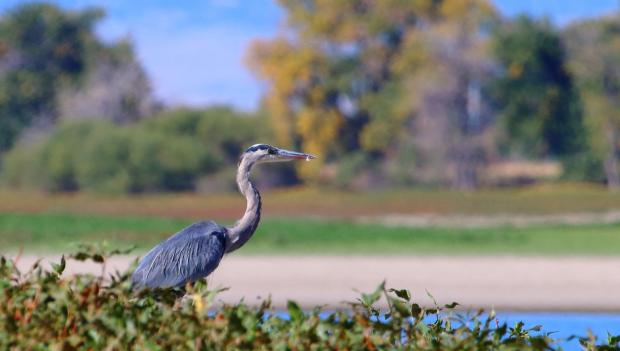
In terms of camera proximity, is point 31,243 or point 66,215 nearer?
point 31,243

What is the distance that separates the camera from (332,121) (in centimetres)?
5497

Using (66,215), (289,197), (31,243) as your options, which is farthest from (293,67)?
(31,243)

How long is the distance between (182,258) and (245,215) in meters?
0.87

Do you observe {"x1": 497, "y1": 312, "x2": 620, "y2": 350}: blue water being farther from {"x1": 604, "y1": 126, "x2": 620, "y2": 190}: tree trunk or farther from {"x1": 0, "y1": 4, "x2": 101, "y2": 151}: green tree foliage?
{"x1": 0, "y1": 4, "x2": 101, "y2": 151}: green tree foliage

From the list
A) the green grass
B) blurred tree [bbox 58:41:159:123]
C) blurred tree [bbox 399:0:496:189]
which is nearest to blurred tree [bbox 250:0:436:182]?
blurred tree [bbox 399:0:496:189]

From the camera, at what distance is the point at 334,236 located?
30859 mm

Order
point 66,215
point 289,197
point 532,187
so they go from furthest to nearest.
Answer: point 532,187 < point 289,197 < point 66,215

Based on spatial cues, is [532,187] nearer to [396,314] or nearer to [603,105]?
[603,105]

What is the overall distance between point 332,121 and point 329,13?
4575 mm

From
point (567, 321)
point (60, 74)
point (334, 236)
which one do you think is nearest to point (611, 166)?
point (334, 236)

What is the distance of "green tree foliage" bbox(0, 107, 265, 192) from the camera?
48250 millimetres

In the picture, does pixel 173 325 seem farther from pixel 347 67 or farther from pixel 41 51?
pixel 41 51

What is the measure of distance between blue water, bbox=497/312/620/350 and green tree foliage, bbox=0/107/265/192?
105 feet

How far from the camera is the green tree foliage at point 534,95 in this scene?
167 feet
